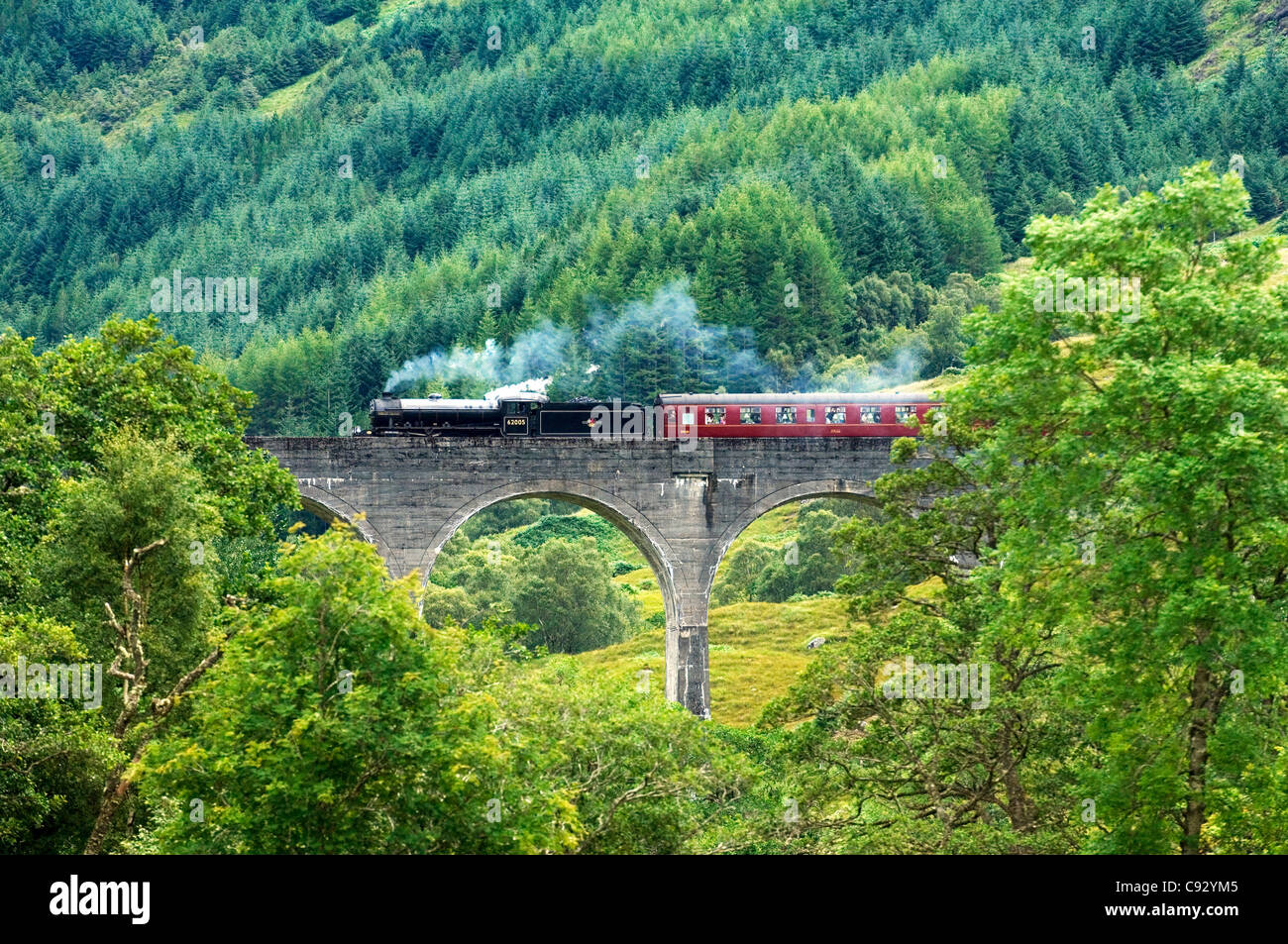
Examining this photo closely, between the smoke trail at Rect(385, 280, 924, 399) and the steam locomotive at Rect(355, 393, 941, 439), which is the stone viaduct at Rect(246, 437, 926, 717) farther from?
the smoke trail at Rect(385, 280, 924, 399)

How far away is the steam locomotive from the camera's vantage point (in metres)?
67.8

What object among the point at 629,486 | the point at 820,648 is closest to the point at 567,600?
the point at 629,486

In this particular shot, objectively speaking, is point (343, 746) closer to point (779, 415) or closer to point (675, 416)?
point (675, 416)

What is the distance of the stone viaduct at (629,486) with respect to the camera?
6406 cm

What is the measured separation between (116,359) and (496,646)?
15.9 meters

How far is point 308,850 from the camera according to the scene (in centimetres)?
2683

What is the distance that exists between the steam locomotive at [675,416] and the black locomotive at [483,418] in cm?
4

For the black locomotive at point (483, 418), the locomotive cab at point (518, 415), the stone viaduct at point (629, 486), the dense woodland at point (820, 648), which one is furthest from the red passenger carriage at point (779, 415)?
the dense woodland at point (820, 648)

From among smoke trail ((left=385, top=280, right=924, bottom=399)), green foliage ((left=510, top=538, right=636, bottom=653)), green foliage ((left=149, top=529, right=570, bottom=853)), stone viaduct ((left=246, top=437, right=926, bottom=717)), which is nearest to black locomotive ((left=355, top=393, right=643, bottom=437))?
stone viaduct ((left=246, top=437, right=926, bottom=717))

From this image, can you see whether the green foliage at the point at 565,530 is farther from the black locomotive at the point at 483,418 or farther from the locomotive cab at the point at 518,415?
the locomotive cab at the point at 518,415

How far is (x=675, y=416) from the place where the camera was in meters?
69.2

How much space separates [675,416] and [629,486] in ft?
16.3

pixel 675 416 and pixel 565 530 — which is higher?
pixel 675 416

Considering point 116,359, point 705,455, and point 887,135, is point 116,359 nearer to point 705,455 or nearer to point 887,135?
point 705,455
